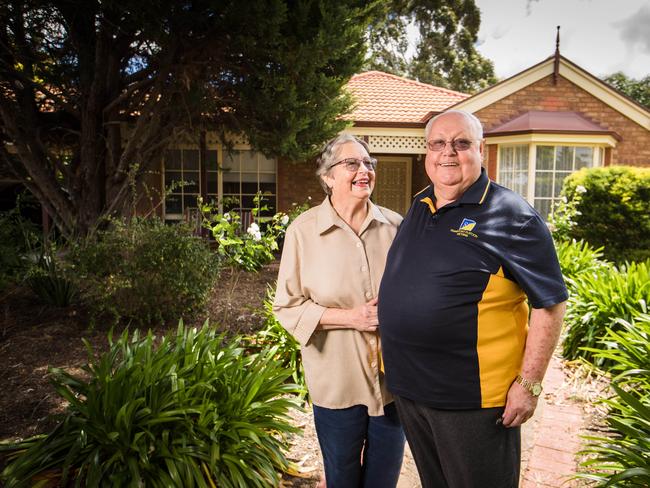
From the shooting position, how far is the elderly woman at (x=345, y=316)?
2.27 m

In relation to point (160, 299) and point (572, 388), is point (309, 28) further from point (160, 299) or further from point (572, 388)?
point (572, 388)

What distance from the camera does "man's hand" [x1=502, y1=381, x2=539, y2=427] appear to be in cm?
179

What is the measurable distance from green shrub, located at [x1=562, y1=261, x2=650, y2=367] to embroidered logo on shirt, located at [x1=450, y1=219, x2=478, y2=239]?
3.50 m

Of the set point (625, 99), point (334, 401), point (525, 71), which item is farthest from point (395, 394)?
point (625, 99)

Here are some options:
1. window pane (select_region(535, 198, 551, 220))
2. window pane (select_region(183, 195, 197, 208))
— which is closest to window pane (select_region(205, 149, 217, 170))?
window pane (select_region(183, 195, 197, 208))

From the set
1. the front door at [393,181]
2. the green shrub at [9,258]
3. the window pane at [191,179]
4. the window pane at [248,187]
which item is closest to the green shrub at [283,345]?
the green shrub at [9,258]

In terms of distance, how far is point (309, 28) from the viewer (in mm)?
6797

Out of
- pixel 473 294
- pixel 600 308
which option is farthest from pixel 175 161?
pixel 473 294

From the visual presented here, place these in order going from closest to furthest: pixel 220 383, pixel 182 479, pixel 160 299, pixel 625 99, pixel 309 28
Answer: pixel 182 479
pixel 220 383
pixel 160 299
pixel 309 28
pixel 625 99

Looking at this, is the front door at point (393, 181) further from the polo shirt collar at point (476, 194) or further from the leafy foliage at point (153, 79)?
the polo shirt collar at point (476, 194)

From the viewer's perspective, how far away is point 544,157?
42.1 feet

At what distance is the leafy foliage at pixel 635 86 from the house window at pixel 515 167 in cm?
2966

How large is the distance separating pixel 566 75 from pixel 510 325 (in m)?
13.4

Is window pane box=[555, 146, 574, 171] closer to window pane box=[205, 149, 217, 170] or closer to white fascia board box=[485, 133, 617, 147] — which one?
white fascia board box=[485, 133, 617, 147]
